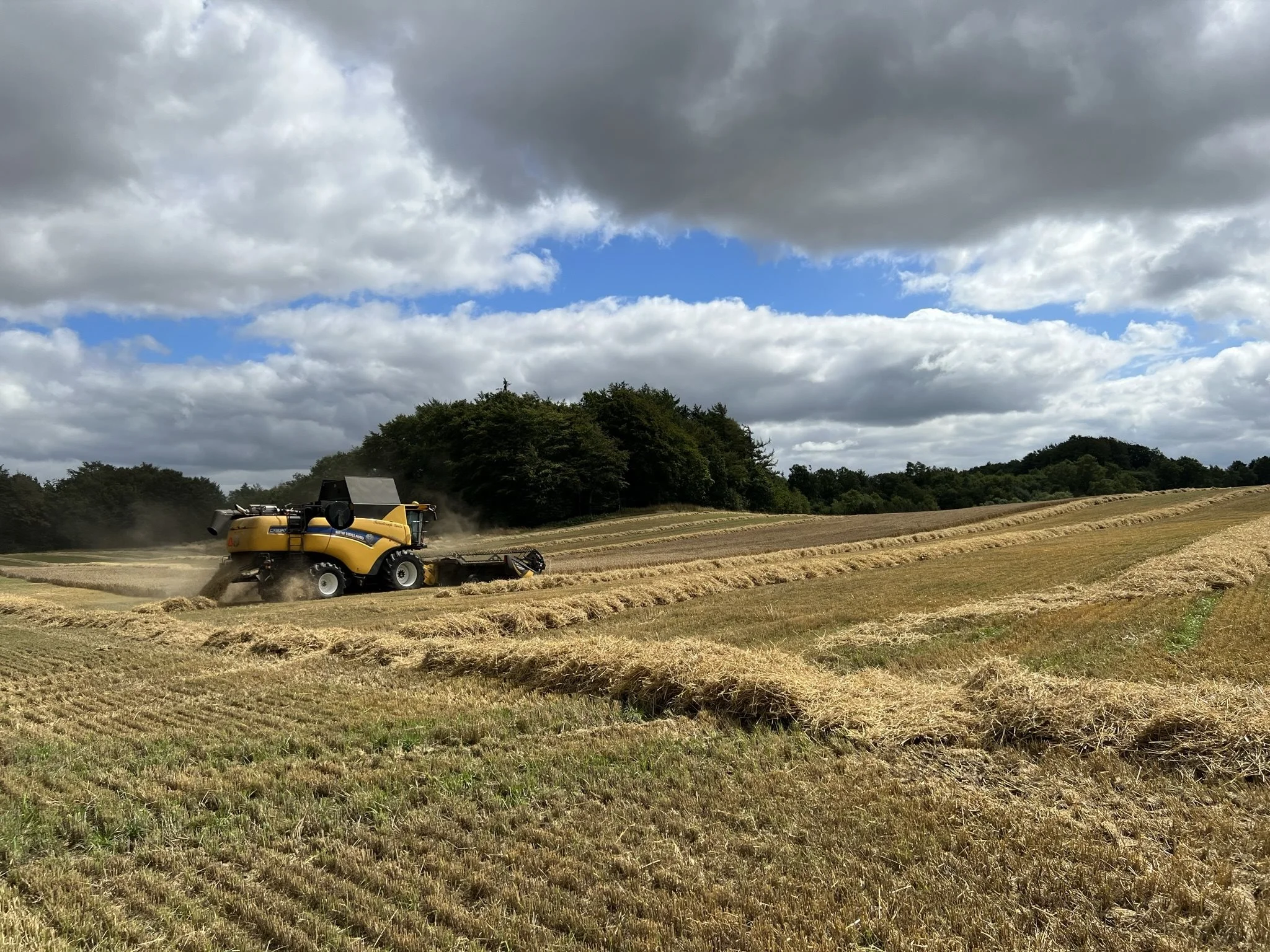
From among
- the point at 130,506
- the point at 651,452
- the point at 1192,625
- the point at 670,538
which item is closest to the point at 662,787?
the point at 1192,625

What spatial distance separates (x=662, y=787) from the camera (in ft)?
18.2

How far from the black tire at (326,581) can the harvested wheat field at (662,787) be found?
7.55 metres

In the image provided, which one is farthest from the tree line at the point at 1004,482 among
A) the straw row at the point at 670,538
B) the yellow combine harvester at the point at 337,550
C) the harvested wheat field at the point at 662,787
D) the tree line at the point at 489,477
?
the harvested wheat field at the point at 662,787

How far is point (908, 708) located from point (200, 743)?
229 inches

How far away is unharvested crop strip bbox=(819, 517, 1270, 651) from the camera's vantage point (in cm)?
1099

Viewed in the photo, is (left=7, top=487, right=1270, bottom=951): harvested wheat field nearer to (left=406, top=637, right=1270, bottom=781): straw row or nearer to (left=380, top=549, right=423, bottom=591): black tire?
(left=406, top=637, right=1270, bottom=781): straw row

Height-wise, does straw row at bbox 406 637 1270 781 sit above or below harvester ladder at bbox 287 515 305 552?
below

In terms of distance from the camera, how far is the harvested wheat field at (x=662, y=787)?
3.88 metres

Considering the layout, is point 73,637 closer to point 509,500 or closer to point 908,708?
point 908,708

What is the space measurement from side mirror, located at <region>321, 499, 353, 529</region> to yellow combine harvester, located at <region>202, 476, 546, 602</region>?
2 centimetres

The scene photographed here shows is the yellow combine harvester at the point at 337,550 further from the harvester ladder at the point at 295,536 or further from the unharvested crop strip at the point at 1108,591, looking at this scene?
the unharvested crop strip at the point at 1108,591

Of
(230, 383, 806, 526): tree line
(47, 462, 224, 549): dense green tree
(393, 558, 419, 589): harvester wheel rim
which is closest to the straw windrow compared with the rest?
(393, 558, 419, 589): harvester wheel rim

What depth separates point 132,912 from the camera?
4188 millimetres

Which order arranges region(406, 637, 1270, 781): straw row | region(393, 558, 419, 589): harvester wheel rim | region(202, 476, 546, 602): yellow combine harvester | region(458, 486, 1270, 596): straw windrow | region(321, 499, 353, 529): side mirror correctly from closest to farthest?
region(406, 637, 1270, 781): straw row
region(202, 476, 546, 602): yellow combine harvester
region(321, 499, 353, 529): side mirror
region(458, 486, 1270, 596): straw windrow
region(393, 558, 419, 589): harvester wheel rim
